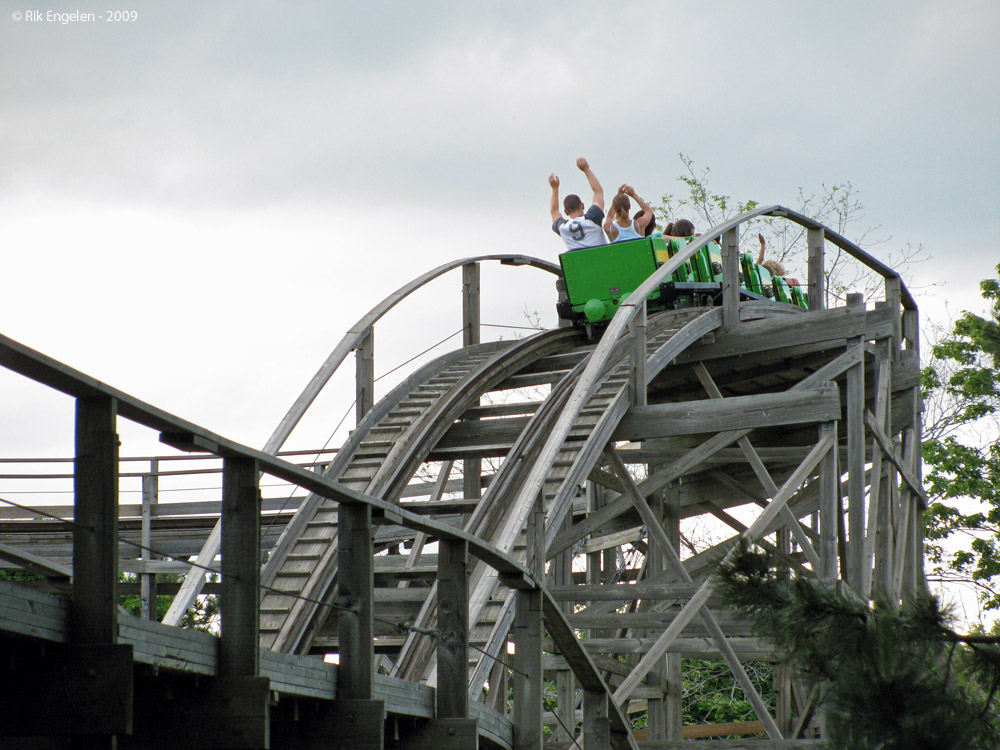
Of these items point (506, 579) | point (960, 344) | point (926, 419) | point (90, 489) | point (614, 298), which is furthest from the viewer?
point (926, 419)

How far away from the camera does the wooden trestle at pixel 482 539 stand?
128 inches

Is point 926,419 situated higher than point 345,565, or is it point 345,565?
point 926,419

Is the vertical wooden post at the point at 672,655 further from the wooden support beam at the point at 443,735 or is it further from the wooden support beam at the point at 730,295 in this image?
the wooden support beam at the point at 443,735

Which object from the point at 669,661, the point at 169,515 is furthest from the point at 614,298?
the point at 169,515

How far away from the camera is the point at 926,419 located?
955 inches

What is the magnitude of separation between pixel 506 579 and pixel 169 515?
949 cm

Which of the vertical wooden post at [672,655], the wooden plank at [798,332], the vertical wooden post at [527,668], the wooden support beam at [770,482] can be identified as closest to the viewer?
the vertical wooden post at [527,668]

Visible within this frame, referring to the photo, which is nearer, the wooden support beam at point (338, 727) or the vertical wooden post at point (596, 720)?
the wooden support beam at point (338, 727)

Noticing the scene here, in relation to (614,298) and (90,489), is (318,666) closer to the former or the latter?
(90,489)

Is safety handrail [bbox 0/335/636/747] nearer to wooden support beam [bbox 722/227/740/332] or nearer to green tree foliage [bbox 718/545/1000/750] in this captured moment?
green tree foliage [bbox 718/545/1000/750]

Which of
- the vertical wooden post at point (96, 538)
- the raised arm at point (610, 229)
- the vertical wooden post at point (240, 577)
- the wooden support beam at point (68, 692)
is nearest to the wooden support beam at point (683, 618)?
the raised arm at point (610, 229)

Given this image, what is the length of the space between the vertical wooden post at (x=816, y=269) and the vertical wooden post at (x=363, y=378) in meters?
4.05

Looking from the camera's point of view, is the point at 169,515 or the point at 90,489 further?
the point at 169,515

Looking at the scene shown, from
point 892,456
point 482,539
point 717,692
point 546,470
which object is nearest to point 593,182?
point 892,456
